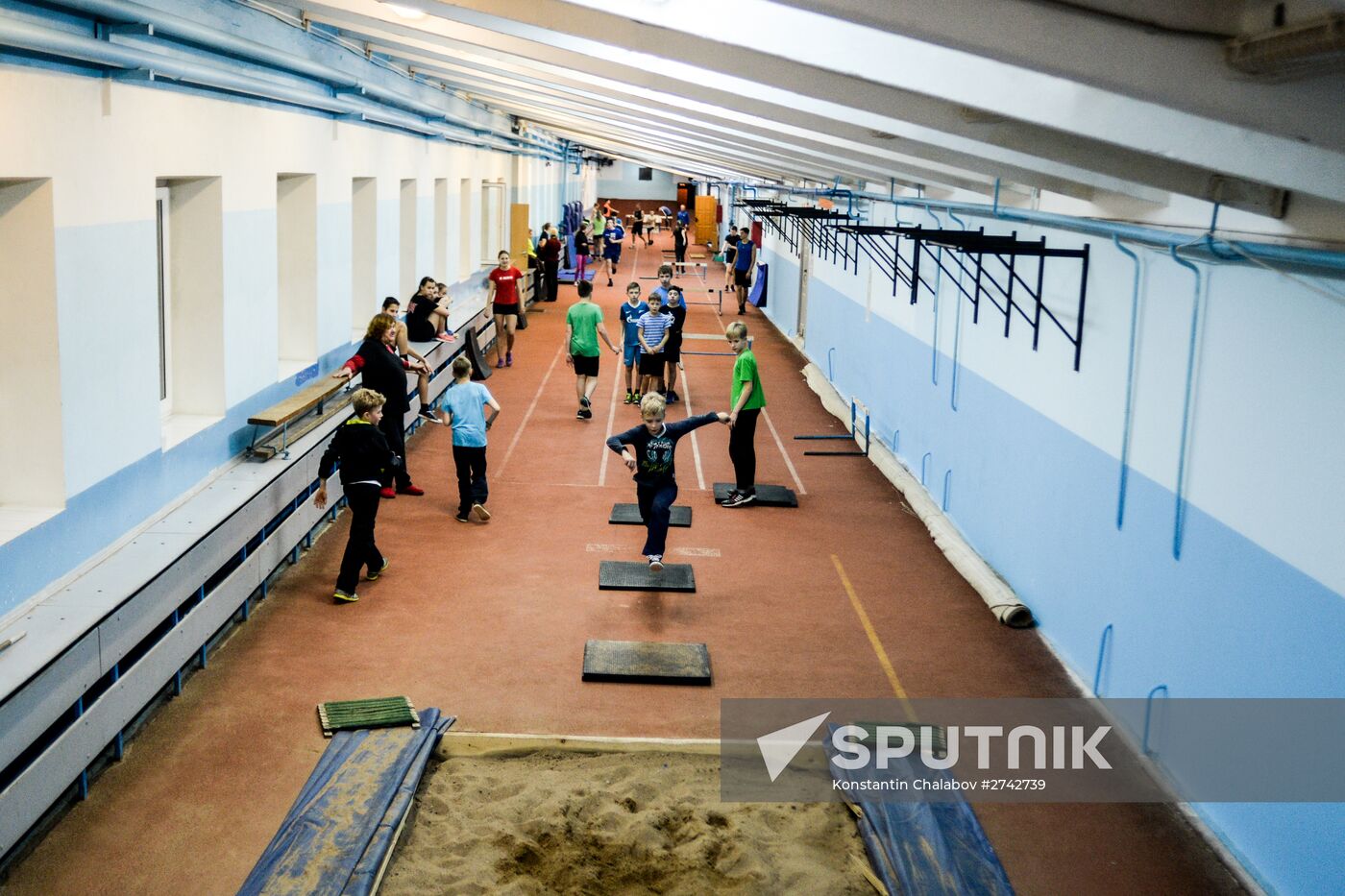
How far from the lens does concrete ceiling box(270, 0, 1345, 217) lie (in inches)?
163

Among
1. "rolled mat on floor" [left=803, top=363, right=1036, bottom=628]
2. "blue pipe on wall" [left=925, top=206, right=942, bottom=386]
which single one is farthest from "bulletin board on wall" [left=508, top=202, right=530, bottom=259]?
"blue pipe on wall" [left=925, top=206, right=942, bottom=386]

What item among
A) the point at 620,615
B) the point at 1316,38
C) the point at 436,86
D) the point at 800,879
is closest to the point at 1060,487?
the point at 620,615

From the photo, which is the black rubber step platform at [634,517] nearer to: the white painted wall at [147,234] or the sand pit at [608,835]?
the white painted wall at [147,234]

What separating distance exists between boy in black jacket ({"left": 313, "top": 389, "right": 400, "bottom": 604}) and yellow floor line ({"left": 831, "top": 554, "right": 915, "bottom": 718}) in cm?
356

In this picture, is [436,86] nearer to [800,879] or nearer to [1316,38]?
[800,879]

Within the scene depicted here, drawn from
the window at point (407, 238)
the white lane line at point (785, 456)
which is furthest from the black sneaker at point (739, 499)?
the window at point (407, 238)

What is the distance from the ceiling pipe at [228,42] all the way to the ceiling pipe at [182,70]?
0.14m

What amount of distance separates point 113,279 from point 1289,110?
618 cm

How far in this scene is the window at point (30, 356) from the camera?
6.51 m

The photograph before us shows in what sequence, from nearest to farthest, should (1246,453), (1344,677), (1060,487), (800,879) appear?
1. (1344,677)
2. (800,879)
3. (1246,453)
4. (1060,487)

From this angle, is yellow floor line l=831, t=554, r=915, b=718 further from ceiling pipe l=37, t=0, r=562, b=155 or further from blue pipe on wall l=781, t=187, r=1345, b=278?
ceiling pipe l=37, t=0, r=562, b=155

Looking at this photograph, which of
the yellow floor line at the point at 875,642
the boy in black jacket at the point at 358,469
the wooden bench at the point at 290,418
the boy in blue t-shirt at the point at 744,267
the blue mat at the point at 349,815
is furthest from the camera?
the boy in blue t-shirt at the point at 744,267

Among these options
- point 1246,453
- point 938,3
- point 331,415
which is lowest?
point 331,415

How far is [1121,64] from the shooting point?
4.16 metres
